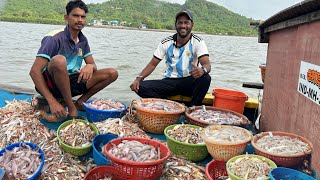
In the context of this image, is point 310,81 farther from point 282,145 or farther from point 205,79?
point 205,79

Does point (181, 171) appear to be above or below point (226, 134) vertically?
below

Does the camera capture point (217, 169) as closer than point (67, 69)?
Yes

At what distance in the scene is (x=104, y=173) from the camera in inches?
105

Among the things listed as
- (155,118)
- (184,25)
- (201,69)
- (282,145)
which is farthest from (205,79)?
(282,145)

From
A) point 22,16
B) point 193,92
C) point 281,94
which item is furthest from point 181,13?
point 22,16

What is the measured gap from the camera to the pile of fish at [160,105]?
4.13 m

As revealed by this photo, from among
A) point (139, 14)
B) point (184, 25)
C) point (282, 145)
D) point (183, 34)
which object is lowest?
point (282, 145)

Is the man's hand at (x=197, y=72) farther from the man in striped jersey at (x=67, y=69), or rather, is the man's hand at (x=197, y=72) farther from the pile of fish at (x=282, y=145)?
the pile of fish at (x=282, y=145)

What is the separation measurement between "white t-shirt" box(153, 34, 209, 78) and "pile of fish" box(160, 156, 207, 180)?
2.24m

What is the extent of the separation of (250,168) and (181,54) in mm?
2833

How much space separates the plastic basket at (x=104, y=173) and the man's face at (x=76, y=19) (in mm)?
2361

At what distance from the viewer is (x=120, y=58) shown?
2080cm

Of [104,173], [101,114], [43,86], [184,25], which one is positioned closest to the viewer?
[104,173]

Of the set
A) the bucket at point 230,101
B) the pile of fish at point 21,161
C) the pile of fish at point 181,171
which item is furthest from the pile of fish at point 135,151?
the bucket at point 230,101
